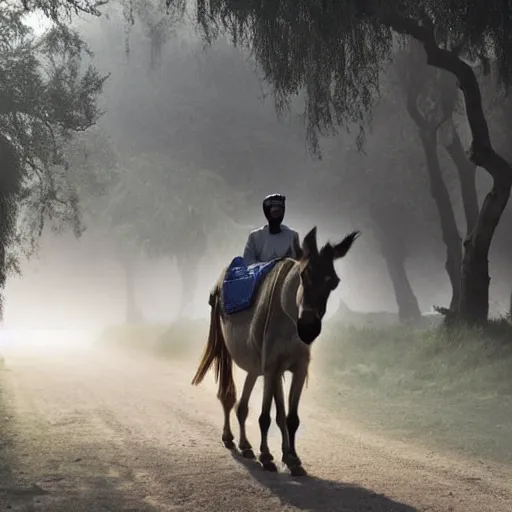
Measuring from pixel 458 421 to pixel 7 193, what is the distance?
10.1 metres

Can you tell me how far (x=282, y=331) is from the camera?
279 inches

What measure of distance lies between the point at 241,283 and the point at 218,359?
140 cm

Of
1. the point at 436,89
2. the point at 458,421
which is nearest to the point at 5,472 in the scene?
the point at 458,421

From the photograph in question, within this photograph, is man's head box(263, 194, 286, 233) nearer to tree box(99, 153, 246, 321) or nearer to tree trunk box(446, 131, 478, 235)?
tree trunk box(446, 131, 478, 235)

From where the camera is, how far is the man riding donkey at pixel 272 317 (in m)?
6.28

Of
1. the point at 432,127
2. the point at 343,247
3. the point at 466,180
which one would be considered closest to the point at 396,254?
the point at 432,127

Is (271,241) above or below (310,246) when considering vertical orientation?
above

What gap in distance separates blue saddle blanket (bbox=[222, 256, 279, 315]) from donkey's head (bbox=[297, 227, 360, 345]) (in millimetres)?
1360

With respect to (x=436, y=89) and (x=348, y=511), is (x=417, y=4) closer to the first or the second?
(x=436, y=89)

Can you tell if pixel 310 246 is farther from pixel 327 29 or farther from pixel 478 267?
pixel 478 267

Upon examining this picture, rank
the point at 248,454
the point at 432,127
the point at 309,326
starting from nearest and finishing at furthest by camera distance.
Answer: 1. the point at 309,326
2. the point at 248,454
3. the point at 432,127

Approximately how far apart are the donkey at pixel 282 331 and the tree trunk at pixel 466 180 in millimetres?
12551

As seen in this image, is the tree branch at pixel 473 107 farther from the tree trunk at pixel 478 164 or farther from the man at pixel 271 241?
the man at pixel 271 241

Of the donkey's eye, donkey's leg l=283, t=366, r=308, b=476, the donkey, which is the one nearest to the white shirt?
the donkey
